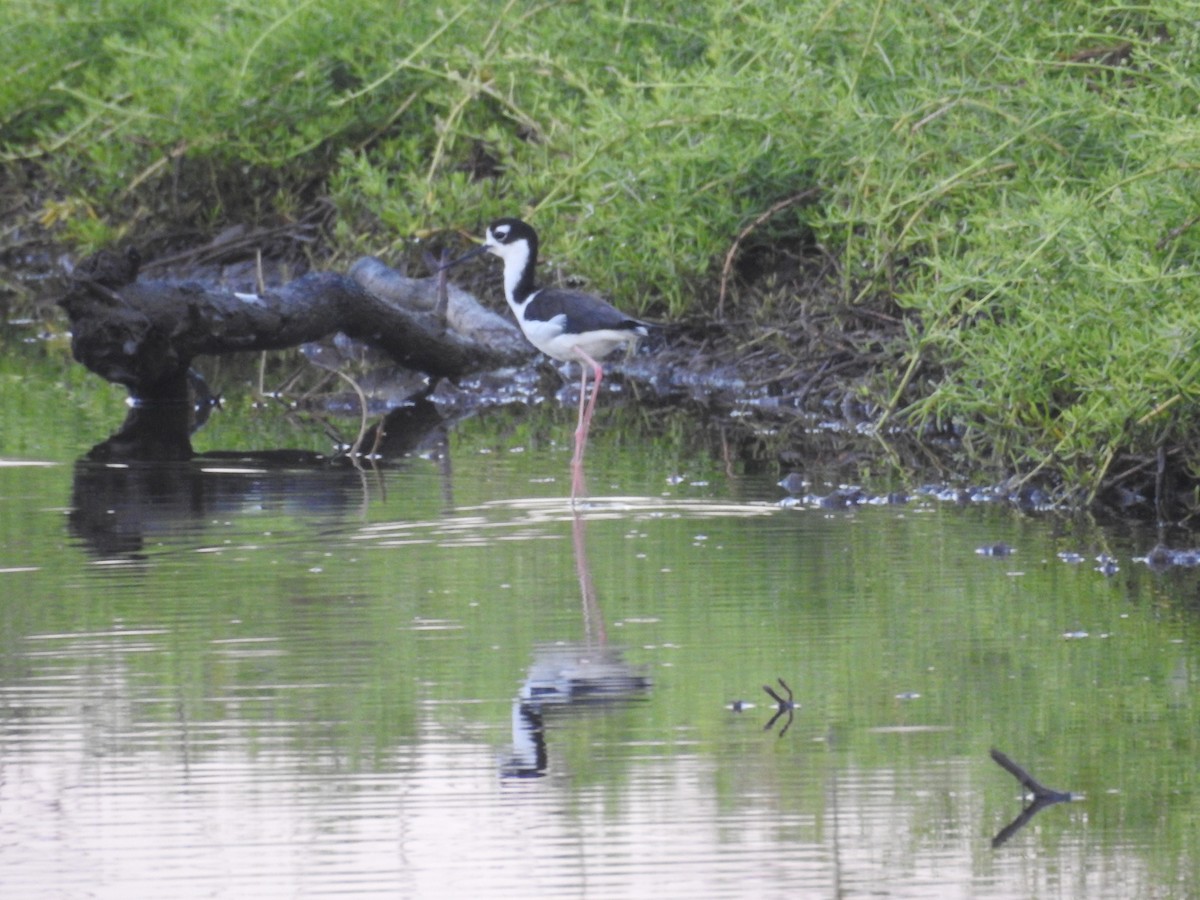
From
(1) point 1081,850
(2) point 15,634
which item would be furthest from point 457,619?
(1) point 1081,850

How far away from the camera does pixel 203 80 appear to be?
44.6 feet

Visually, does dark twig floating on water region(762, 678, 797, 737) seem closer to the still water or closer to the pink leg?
the still water

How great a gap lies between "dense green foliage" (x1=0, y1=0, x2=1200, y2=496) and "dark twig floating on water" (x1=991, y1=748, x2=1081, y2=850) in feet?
9.26

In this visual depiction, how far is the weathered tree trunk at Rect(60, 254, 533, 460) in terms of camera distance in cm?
979

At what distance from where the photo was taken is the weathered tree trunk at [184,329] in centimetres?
979

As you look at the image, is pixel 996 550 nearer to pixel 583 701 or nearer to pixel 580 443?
pixel 583 701

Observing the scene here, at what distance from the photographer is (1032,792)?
4410mm

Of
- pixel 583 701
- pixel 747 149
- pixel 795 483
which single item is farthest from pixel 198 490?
pixel 747 149

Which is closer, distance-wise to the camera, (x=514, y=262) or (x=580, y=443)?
(x=580, y=443)

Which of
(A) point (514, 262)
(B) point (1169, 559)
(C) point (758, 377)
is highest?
(A) point (514, 262)

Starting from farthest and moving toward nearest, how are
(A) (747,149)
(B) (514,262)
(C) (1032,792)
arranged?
(B) (514,262), (A) (747,149), (C) (1032,792)

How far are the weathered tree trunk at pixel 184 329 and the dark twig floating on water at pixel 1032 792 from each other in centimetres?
537

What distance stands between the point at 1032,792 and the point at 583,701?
116 centimetres

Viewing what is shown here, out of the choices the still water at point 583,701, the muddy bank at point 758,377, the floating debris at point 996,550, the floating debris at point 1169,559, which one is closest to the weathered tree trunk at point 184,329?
the muddy bank at point 758,377
